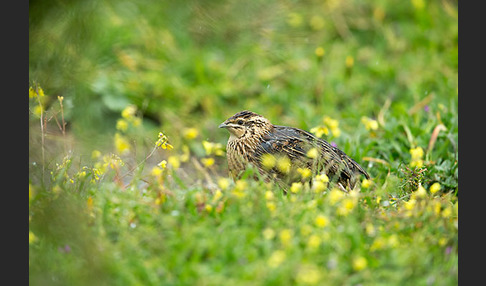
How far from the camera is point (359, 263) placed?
149 inches

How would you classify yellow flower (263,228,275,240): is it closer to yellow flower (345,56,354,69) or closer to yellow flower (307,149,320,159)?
yellow flower (307,149,320,159)

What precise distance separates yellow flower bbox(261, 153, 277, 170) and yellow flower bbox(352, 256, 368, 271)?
166 centimetres

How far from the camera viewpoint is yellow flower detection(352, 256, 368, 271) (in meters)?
3.80

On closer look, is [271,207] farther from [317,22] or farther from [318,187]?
[317,22]

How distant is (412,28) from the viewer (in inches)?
367

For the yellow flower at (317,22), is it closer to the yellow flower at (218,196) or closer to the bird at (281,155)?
the bird at (281,155)

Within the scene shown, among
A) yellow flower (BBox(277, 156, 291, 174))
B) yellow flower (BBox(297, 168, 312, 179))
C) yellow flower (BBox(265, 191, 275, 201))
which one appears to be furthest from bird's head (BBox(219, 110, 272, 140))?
yellow flower (BBox(265, 191, 275, 201))

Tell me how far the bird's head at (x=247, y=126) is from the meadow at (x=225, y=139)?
14.1 inches

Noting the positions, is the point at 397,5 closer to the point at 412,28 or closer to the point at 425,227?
the point at 412,28

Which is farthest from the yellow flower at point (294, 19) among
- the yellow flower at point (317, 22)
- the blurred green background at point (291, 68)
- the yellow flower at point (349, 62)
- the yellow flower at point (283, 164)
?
the yellow flower at point (283, 164)

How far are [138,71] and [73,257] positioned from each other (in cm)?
474

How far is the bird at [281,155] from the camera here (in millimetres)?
5352

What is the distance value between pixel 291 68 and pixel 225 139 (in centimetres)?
183

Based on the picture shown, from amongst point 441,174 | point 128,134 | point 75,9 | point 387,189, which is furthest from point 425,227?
point 128,134
